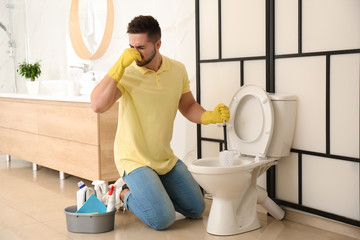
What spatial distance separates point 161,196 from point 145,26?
0.93 meters

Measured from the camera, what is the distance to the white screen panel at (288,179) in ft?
8.59

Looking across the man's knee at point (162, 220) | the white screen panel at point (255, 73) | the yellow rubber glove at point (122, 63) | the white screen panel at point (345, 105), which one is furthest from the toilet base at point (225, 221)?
the yellow rubber glove at point (122, 63)

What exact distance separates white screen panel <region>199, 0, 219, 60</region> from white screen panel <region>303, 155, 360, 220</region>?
38.4 inches

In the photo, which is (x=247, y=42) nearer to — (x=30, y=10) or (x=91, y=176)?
(x=91, y=176)

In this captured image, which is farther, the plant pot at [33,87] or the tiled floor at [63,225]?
the plant pot at [33,87]

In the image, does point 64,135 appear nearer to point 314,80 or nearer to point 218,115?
point 218,115

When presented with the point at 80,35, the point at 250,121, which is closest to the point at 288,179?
the point at 250,121

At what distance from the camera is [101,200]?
109 inches

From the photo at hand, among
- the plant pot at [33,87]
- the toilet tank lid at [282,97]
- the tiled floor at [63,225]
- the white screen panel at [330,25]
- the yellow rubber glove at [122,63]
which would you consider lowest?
the tiled floor at [63,225]

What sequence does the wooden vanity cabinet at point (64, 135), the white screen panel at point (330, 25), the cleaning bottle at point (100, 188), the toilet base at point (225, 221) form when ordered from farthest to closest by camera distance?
the wooden vanity cabinet at point (64, 135)
the cleaning bottle at point (100, 188)
the toilet base at point (225, 221)
the white screen panel at point (330, 25)

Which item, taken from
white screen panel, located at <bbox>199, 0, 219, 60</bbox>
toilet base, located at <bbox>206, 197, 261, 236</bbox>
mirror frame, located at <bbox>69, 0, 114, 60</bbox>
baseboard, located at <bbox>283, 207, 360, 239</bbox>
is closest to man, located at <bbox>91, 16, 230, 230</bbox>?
toilet base, located at <bbox>206, 197, 261, 236</bbox>

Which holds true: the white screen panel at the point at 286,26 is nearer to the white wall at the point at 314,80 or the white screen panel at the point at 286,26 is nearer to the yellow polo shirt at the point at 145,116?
the white wall at the point at 314,80

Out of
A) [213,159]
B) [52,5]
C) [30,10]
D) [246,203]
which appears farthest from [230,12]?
[30,10]

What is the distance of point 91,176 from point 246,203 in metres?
1.26
